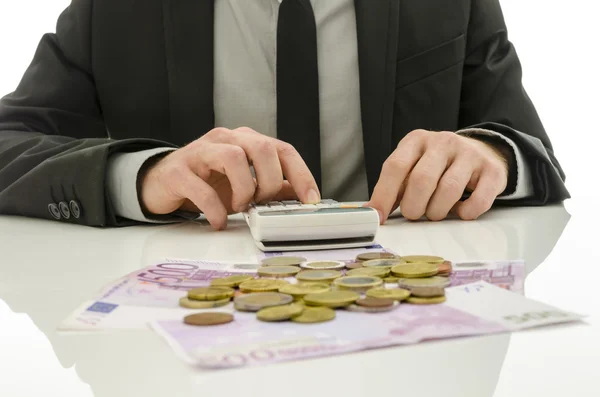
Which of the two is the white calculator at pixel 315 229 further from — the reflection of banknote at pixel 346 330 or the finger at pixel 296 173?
the reflection of banknote at pixel 346 330

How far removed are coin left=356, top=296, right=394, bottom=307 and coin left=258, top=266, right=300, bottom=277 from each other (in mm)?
127

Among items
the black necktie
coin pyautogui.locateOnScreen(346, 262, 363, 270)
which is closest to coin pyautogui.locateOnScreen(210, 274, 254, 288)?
coin pyautogui.locateOnScreen(346, 262, 363, 270)

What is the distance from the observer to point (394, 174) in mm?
963

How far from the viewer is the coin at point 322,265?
66cm

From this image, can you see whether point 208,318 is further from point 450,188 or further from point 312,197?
point 450,188

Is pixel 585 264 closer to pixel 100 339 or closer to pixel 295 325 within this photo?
pixel 295 325

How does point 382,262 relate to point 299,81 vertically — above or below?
below

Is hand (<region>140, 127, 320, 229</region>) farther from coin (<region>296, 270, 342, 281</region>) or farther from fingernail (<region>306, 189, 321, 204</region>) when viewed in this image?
coin (<region>296, 270, 342, 281</region>)

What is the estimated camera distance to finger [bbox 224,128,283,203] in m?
0.91

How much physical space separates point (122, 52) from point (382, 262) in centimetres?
100

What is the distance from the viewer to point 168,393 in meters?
0.38

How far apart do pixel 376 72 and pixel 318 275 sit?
0.90 metres

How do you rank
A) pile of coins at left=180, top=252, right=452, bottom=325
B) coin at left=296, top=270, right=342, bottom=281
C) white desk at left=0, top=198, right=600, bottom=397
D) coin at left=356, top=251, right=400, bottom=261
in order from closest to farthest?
1. white desk at left=0, top=198, right=600, bottom=397
2. pile of coins at left=180, top=252, right=452, bottom=325
3. coin at left=296, top=270, right=342, bottom=281
4. coin at left=356, top=251, right=400, bottom=261

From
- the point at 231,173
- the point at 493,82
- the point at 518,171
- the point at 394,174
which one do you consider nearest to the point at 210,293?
the point at 231,173
